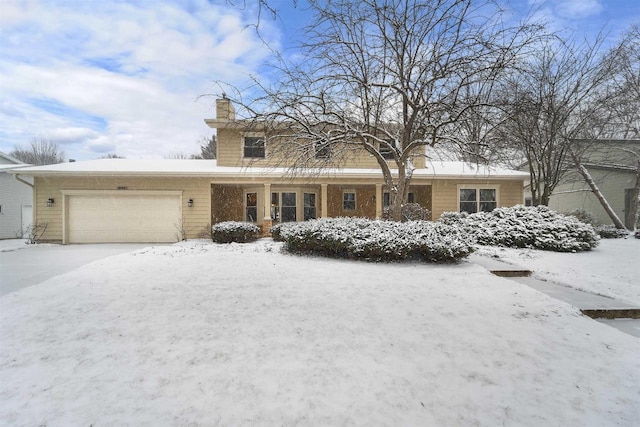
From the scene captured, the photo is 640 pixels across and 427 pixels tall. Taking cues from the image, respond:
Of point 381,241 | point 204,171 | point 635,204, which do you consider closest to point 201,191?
point 204,171

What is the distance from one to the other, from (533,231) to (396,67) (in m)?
6.28

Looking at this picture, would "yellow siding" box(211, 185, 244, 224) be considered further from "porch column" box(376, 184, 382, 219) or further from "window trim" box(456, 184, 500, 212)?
"window trim" box(456, 184, 500, 212)

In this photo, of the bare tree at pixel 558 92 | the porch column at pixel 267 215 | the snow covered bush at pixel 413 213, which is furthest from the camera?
the porch column at pixel 267 215

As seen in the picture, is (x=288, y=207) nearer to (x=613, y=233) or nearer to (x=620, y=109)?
(x=613, y=233)

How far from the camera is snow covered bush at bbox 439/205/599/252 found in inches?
361

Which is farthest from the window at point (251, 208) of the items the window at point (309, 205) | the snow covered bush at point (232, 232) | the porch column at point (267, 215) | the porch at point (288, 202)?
the snow covered bush at point (232, 232)

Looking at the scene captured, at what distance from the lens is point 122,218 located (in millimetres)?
12977

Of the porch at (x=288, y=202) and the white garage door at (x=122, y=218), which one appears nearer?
the white garage door at (x=122, y=218)

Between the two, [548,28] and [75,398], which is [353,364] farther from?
[548,28]

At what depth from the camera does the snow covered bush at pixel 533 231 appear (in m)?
9.18

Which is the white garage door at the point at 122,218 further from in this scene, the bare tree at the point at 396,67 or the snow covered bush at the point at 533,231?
the snow covered bush at the point at 533,231

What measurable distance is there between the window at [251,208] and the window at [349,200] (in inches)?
164

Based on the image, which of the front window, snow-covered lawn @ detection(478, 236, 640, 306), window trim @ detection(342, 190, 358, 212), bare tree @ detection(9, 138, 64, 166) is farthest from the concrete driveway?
bare tree @ detection(9, 138, 64, 166)

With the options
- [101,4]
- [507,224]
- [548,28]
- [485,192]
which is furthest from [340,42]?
[485,192]
